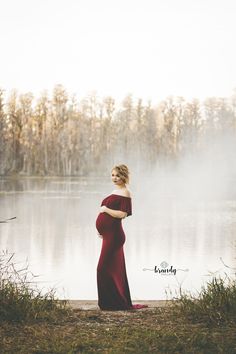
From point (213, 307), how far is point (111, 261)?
697mm

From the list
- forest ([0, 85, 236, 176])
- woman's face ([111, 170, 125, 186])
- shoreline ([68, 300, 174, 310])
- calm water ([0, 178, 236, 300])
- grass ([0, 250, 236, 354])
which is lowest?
calm water ([0, 178, 236, 300])

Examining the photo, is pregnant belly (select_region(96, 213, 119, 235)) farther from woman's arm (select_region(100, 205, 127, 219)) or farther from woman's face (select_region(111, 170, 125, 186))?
woman's face (select_region(111, 170, 125, 186))

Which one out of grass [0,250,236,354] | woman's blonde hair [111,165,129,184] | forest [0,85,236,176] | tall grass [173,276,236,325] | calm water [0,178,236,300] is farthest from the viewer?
forest [0,85,236,176]

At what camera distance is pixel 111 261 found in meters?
3.56

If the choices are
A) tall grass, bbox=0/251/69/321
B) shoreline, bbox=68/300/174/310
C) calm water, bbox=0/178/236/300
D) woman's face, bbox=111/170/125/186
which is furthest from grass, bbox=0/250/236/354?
woman's face, bbox=111/170/125/186

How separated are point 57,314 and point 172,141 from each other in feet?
47.0

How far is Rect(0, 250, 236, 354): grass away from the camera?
2.69 m

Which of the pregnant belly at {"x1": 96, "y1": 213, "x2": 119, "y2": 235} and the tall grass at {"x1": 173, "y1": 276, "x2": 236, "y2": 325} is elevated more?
the pregnant belly at {"x1": 96, "y1": 213, "x2": 119, "y2": 235}

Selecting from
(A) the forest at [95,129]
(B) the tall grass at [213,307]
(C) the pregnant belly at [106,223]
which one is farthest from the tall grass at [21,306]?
(A) the forest at [95,129]

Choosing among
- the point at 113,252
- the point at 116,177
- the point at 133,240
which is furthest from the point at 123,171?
the point at 133,240

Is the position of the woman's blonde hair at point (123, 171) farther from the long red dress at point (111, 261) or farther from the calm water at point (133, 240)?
the calm water at point (133, 240)

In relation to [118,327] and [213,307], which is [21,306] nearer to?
[118,327]

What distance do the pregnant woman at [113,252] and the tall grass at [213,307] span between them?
0.40 meters

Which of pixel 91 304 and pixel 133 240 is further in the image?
pixel 133 240
